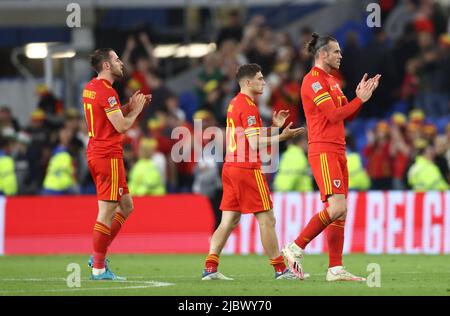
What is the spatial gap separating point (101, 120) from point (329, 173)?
8.99 feet

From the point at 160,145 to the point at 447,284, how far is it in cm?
1215

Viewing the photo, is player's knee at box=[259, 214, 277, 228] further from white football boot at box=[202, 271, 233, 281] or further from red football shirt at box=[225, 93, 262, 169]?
white football boot at box=[202, 271, 233, 281]

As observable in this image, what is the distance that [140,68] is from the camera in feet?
86.0

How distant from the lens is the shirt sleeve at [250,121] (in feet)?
44.3

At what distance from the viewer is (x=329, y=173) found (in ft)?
43.6

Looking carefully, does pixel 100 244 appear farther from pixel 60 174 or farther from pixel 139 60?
pixel 139 60

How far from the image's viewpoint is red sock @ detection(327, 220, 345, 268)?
13320 millimetres

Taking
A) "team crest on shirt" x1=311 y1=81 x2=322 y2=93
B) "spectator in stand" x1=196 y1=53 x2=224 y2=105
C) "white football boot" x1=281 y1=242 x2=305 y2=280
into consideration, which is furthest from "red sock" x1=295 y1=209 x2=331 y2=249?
"spectator in stand" x1=196 y1=53 x2=224 y2=105

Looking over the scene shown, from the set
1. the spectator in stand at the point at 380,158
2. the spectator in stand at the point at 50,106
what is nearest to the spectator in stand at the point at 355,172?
the spectator in stand at the point at 380,158

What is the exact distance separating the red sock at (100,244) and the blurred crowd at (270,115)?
8.68 m

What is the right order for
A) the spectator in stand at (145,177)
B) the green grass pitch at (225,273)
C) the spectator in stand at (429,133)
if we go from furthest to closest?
the spectator in stand at (429,133) < the spectator in stand at (145,177) < the green grass pitch at (225,273)

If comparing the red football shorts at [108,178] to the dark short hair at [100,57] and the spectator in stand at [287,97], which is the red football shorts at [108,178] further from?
the spectator in stand at [287,97]

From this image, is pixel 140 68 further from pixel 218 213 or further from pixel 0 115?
pixel 218 213

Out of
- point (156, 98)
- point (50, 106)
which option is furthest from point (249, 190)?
point (50, 106)
